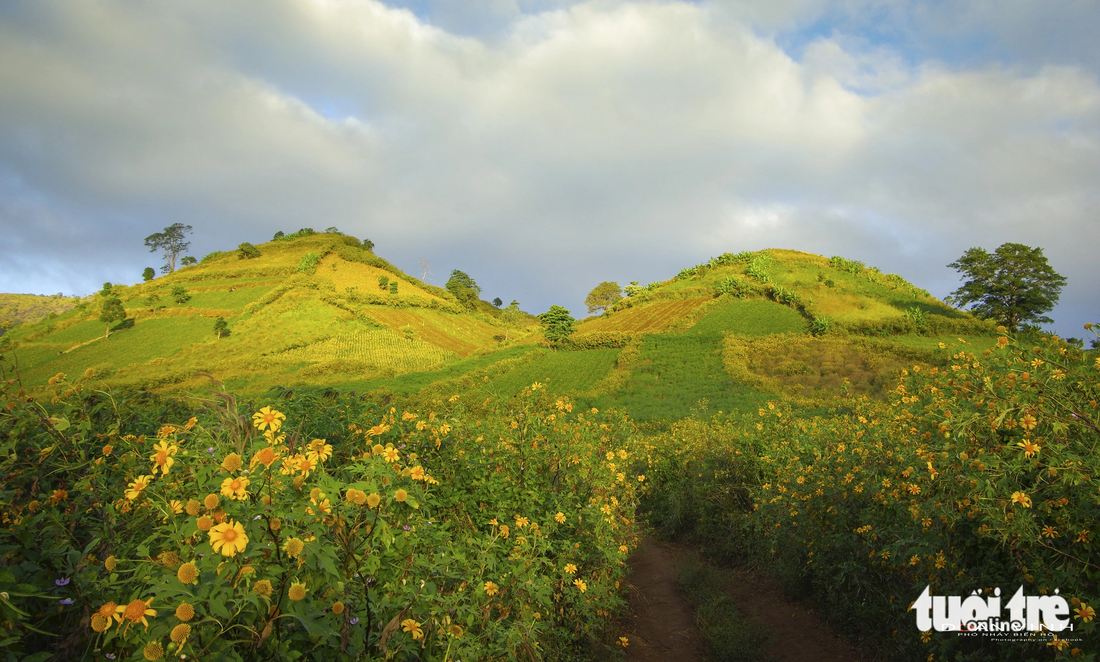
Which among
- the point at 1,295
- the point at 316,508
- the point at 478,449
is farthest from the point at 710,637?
the point at 1,295

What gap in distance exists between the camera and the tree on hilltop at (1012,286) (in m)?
39.4

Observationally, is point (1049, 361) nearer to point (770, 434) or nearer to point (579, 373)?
point (770, 434)

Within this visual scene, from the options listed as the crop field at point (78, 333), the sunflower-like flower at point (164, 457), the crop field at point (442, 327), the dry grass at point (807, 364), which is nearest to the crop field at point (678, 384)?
the dry grass at point (807, 364)

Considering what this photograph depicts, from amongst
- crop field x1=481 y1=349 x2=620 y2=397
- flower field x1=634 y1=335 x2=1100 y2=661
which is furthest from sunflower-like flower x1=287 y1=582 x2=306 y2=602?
crop field x1=481 y1=349 x2=620 y2=397

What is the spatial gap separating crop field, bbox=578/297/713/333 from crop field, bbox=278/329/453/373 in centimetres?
1544

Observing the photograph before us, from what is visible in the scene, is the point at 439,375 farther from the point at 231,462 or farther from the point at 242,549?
the point at 242,549

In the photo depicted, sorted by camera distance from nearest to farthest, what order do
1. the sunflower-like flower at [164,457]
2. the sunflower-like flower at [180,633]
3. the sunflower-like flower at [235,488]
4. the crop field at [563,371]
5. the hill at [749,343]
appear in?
1. the sunflower-like flower at [180,633]
2. the sunflower-like flower at [235,488]
3. the sunflower-like flower at [164,457]
4. the hill at [749,343]
5. the crop field at [563,371]

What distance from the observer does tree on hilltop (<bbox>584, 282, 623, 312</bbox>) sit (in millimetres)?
80100

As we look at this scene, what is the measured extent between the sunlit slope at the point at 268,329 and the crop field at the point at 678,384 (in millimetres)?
18434

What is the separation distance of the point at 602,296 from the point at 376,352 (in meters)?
42.4

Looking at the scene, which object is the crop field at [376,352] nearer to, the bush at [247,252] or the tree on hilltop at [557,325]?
the tree on hilltop at [557,325]

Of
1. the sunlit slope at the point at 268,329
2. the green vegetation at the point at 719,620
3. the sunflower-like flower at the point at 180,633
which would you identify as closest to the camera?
the sunflower-like flower at the point at 180,633

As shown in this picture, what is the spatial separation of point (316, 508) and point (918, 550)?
13.5 ft

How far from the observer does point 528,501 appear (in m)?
4.32
